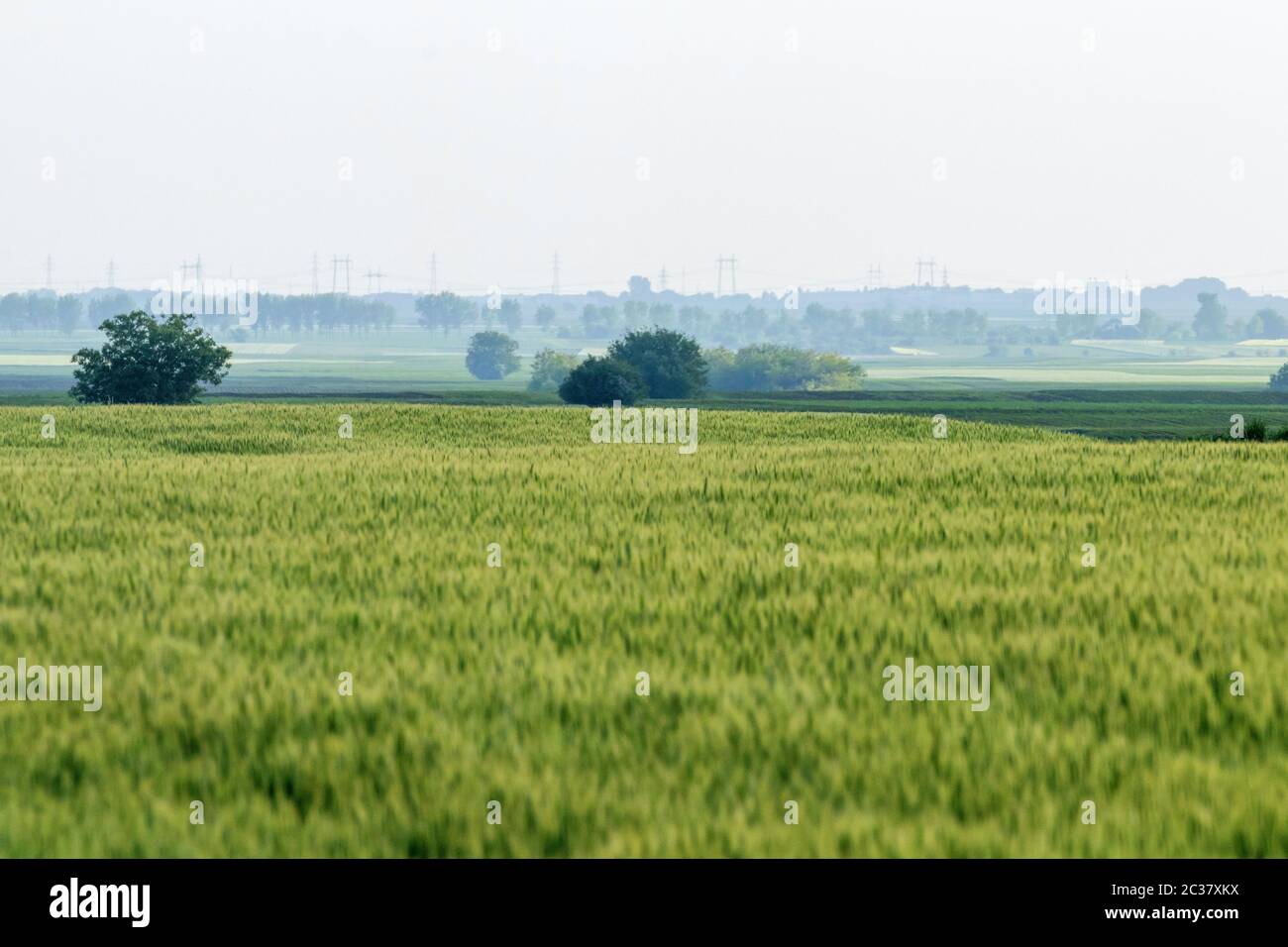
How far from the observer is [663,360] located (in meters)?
132

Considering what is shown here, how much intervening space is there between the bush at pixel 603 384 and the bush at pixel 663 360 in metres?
21.9

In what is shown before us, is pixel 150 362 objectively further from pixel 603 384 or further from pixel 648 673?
pixel 648 673

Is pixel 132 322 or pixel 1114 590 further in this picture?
pixel 132 322

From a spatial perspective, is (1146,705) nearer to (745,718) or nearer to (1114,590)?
(745,718)

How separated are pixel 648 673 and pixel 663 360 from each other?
406 ft

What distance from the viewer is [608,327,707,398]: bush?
5182 inches

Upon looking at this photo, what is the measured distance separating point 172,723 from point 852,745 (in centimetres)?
406

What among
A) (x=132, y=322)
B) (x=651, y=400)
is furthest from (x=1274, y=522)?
(x=651, y=400)

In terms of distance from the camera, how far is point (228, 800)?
6.80 m
